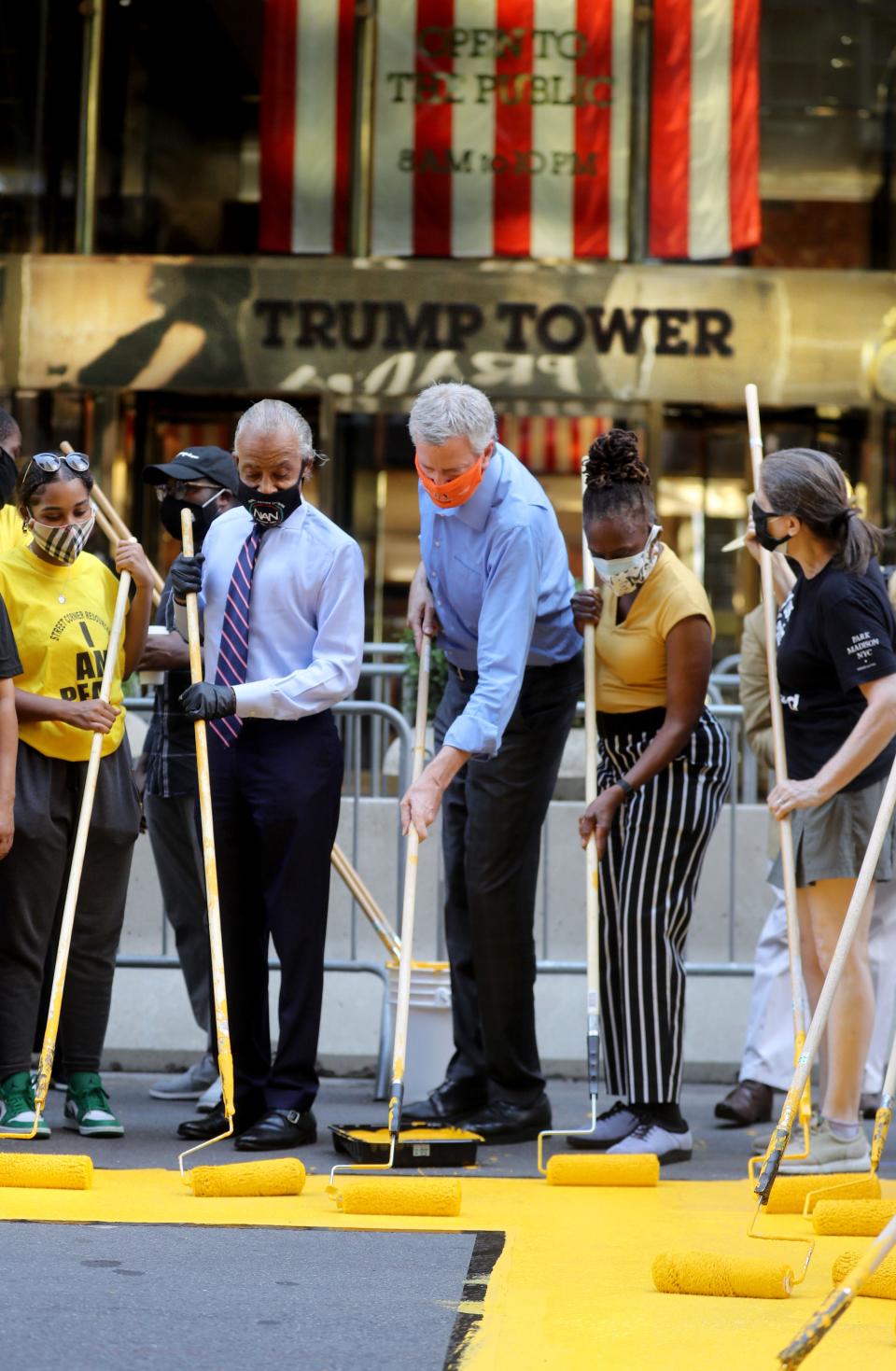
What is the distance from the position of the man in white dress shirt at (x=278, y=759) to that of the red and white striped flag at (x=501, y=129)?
790 centimetres

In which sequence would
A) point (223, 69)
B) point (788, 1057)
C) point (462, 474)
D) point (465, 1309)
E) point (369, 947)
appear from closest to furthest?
point (465, 1309), point (462, 474), point (788, 1057), point (369, 947), point (223, 69)

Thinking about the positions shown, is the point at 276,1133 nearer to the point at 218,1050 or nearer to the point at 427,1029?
the point at 218,1050

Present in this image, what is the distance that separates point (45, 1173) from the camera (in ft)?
14.6

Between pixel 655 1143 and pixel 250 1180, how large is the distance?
123cm

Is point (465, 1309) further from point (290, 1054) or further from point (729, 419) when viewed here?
point (729, 419)

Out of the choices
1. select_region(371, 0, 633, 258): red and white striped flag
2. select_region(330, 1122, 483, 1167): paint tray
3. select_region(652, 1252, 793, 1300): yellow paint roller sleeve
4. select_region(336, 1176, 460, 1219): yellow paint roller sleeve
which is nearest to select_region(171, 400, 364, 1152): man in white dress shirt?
select_region(330, 1122, 483, 1167): paint tray

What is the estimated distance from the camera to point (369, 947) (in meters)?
7.10

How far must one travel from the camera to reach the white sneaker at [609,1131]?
5.09 meters

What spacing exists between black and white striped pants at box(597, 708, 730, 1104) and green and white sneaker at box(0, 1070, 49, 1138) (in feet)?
5.16

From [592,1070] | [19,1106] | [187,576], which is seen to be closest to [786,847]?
[592,1070]

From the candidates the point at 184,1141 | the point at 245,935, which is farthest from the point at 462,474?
the point at 184,1141

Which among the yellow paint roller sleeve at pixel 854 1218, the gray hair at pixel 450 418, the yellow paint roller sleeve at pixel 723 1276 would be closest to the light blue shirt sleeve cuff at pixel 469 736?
the gray hair at pixel 450 418

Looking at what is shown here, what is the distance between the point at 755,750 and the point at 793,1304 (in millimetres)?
2782

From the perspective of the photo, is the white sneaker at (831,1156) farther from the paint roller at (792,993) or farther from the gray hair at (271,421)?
the gray hair at (271,421)
